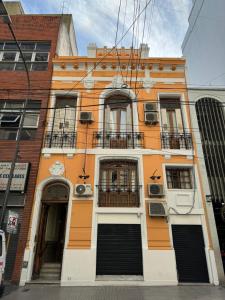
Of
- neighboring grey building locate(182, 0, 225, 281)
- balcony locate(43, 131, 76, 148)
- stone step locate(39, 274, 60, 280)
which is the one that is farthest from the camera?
balcony locate(43, 131, 76, 148)

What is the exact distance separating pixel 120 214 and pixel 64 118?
5956 mm

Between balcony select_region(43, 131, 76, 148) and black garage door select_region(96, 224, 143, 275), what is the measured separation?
14.1 feet

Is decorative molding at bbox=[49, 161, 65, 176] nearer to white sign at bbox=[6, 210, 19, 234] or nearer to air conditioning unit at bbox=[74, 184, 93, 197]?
air conditioning unit at bbox=[74, 184, 93, 197]

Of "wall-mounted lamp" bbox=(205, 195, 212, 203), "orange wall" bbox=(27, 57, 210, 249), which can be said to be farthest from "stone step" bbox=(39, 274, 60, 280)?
"wall-mounted lamp" bbox=(205, 195, 212, 203)

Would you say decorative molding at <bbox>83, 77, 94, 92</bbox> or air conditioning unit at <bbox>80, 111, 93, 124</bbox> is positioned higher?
decorative molding at <bbox>83, 77, 94, 92</bbox>

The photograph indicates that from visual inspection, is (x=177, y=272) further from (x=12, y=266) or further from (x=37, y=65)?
(x=37, y=65)

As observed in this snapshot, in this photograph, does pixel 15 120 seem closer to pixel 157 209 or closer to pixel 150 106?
pixel 150 106

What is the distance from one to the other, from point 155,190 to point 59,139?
17.8 ft

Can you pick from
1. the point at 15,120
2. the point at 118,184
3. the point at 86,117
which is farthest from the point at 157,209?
the point at 15,120

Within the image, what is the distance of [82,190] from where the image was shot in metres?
Result: 9.77

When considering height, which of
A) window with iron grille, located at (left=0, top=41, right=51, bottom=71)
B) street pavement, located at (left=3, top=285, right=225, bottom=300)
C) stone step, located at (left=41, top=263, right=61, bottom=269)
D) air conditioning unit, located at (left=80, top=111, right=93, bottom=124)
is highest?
window with iron grille, located at (left=0, top=41, right=51, bottom=71)

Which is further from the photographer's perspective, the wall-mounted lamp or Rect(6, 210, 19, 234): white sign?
the wall-mounted lamp

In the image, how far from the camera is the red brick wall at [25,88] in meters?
9.48

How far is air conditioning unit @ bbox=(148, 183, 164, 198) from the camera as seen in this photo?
973cm
